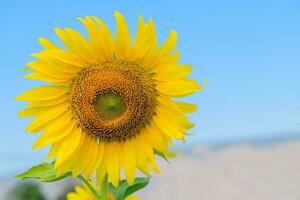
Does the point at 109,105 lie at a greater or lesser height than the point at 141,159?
greater

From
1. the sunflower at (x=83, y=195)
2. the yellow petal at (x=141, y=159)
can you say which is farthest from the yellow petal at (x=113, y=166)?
the sunflower at (x=83, y=195)

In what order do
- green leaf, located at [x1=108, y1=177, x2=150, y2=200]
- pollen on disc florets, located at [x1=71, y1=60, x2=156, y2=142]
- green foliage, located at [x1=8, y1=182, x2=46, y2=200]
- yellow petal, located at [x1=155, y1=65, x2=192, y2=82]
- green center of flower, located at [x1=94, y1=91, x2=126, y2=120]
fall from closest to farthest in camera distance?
yellow petal, located at [x1=155, y1=65, x2=192, y2=82]
pollen on disc florets, located at [x1=71, y1=60, x2=156, y2=142]
green center of flower, located at [x1=94, y1=91, x2=126, y2=120]
green leaf, located at [x1=108, y1=177, x2=150, y2=200]
green foliage, located at [x1=8, y1=182, x2=46, y2=200]

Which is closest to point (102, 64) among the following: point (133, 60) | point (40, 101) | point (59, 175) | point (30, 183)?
point (133, 60)

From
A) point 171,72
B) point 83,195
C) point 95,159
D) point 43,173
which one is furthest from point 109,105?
point 83,195

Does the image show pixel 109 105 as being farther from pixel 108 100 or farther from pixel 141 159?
pixel 141 159

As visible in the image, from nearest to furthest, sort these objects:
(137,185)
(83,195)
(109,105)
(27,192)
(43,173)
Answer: (43,173) → (109,105) → (137,185) → (83,195) → (27,192)

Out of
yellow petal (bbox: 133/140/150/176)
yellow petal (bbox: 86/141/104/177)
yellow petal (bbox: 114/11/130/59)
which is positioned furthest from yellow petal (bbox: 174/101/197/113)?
yellow petal (bbox: 86/141/104/177)

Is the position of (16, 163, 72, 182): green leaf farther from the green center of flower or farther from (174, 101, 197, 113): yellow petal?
(174, 101, 197, 113): yellow petal

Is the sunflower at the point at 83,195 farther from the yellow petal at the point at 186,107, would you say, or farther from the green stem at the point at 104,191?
the yellow petal at the point at 186,107
